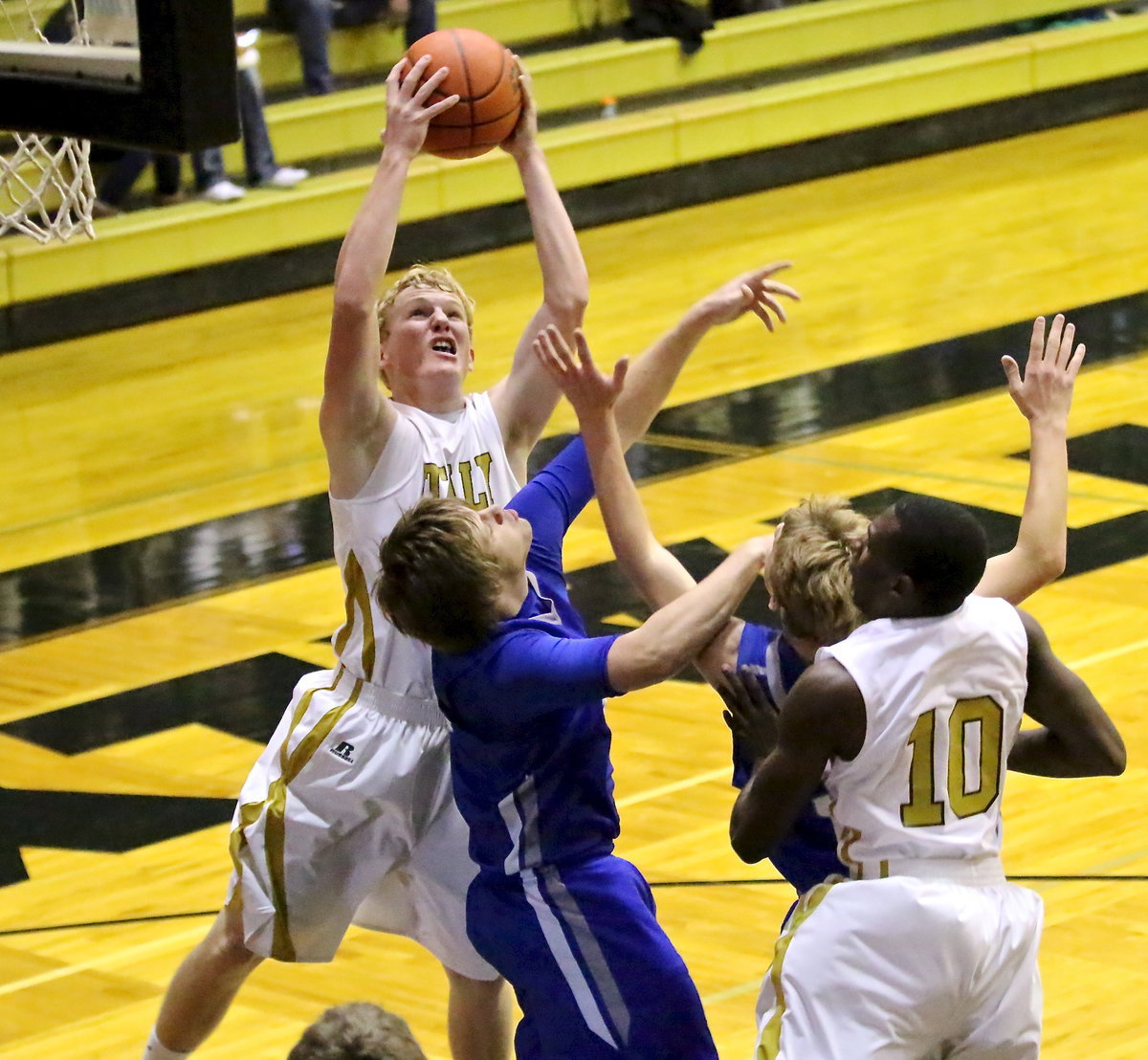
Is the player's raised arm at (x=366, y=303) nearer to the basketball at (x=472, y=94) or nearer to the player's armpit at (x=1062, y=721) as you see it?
the basketball at (x=472, y=94)

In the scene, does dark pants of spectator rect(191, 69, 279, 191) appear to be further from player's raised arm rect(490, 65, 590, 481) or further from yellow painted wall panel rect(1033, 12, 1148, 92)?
player's raised arm rect(490, 65, 590, 481)

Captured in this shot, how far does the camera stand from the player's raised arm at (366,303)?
3691 millimetres

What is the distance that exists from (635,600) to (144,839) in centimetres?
202

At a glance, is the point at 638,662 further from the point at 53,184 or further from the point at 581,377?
the point at 53,184

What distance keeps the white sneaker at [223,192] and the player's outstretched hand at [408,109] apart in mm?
8274

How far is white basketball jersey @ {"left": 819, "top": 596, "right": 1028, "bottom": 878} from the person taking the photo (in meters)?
3.01

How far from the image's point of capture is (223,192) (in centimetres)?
1209

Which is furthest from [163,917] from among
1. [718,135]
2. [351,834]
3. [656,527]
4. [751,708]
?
[718,135]

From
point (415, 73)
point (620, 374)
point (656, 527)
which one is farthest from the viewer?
point (656, 527)

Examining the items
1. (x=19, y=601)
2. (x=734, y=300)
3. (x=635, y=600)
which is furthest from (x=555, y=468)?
(x=19, y=601)

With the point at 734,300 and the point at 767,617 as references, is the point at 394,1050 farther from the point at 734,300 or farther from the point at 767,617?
the point at 767,617

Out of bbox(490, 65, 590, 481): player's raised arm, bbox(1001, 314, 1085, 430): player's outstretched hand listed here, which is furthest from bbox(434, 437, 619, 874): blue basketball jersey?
bbox(1001, 314, 1085, 430): player's outstretched hand

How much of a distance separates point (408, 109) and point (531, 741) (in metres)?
1.13

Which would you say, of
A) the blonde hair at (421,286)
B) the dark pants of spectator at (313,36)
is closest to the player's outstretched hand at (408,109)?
the blonde hair at (421,286)
